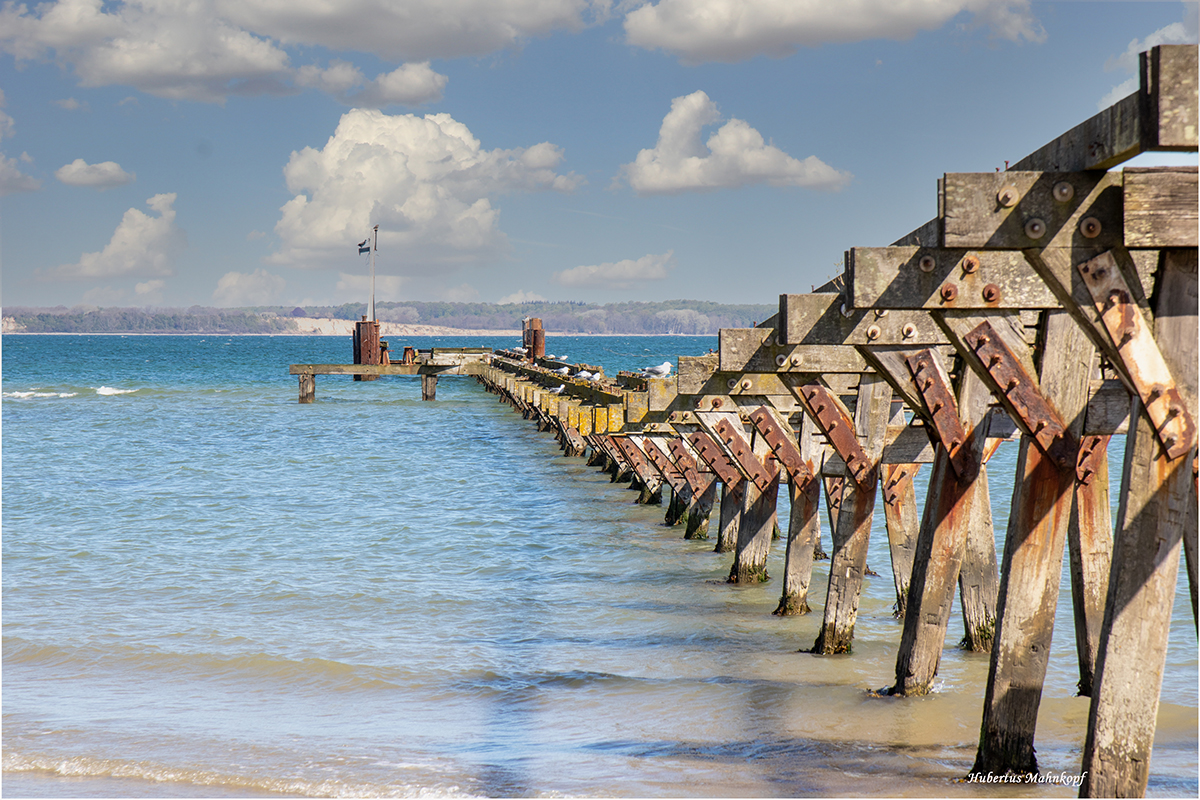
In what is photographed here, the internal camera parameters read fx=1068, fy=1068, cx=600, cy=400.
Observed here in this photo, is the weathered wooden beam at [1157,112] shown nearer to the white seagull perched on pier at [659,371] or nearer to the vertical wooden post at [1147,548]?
the vertical wooden post at [1147,548]

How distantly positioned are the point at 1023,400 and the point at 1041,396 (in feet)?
0.34

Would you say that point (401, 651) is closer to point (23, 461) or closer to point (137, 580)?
point (137, 580)

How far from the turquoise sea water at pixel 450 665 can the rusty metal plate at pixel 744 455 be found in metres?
1.29

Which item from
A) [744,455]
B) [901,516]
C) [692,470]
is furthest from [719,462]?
[692,470]

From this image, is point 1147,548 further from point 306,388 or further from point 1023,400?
point 306,388

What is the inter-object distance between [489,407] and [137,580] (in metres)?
33.1

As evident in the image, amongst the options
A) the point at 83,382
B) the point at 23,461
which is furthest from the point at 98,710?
the point at 83,382

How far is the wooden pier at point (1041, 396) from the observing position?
3723 mm

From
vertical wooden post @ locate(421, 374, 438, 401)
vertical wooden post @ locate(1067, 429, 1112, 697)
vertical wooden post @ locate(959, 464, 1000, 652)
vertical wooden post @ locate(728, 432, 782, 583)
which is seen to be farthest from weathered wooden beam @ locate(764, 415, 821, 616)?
vertical wooden post @ locate(421, 374, 438, 401)

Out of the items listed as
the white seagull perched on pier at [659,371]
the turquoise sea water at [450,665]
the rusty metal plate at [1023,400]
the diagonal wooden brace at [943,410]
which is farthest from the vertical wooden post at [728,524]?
the rusty metal plate at [1023,400]

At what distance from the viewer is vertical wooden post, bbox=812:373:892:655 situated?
7801 millimetres

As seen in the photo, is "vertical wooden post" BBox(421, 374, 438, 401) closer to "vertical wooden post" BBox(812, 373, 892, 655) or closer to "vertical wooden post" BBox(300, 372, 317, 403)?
"vertical wooden post" BBox(300, 372, 317, 403)

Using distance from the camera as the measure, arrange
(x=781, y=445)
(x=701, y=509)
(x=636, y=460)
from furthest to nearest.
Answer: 1. (x=636, y=460)
2. (x=701, y=509)
3. (x=781, y=445)

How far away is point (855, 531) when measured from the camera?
7.81 m
